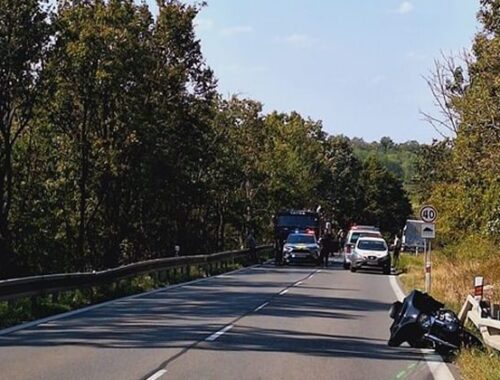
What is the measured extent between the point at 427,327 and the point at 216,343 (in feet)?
10.3

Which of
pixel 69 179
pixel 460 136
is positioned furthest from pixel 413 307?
pixel 69 179

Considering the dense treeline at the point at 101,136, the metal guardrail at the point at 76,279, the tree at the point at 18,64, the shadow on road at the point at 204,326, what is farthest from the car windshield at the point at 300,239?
the shadow on road at the point at 204,326


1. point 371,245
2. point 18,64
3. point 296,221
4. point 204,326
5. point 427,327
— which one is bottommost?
point 204,326

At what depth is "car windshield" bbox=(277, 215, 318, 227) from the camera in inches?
2032

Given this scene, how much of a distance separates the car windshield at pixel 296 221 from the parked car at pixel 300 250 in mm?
4240

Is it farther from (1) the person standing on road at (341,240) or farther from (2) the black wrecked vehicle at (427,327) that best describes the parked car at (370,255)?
(2) the black wrecked vehicle at (427,327)

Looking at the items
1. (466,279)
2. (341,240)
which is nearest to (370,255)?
(466,279)

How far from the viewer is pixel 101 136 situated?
136 ft

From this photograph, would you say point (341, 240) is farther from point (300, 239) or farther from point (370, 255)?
point (370, 255)

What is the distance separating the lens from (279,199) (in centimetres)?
7375

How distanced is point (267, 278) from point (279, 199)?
→ 3920 centimetres

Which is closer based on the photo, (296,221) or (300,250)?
(300,250)

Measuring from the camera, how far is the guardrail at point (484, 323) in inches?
498

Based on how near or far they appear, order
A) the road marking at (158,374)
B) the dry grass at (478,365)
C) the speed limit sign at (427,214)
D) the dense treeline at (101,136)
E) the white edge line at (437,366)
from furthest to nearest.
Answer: the dense treeline at (101,136) < the speed limit sign at (427,214) < the white edge line at (437,366) < the dry grass at (478,365) < the road marking at (158,374)
